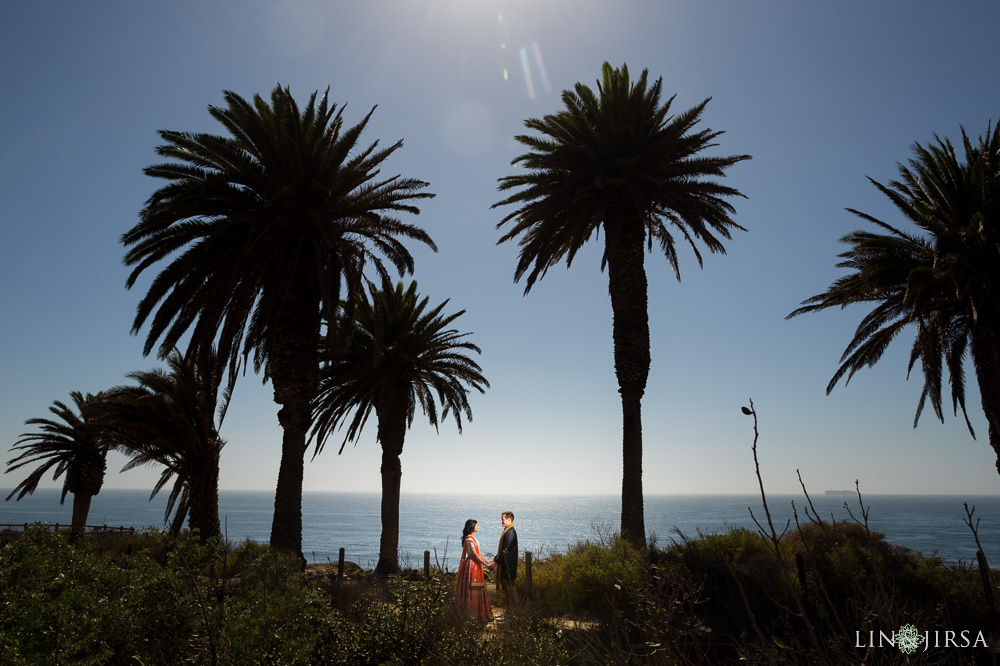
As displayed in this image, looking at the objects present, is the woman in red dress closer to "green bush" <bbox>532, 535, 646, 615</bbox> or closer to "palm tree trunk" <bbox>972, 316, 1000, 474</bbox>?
"green bush" <bbox>532, 535, 646, 615</bbox>

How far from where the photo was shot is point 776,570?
11484 millimetres

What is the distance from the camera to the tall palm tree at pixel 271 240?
1395 centimetres

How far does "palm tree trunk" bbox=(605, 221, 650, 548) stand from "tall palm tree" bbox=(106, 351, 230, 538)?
1285cm

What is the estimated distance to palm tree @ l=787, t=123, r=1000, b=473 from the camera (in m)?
15.1

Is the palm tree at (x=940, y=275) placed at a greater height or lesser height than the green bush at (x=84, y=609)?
greater

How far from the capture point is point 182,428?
19.7m

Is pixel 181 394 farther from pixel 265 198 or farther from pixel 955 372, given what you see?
pixel 955 372

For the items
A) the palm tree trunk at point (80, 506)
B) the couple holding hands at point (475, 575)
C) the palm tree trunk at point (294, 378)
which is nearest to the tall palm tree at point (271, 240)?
the palm tree trunk at point (294, 378)

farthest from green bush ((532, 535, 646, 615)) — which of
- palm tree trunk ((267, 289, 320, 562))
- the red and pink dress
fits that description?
palm tree trunk ((267, 289, 320, 562))

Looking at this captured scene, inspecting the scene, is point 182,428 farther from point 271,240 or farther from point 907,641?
point 907,641

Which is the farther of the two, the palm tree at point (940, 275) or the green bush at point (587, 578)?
the palm tree at point (940, 275)

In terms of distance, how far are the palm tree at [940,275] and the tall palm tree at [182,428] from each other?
20.2 metres

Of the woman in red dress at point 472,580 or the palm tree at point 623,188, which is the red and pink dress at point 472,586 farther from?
the palm tree at point 623,188

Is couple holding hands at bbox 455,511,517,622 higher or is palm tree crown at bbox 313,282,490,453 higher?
palm tree crown at bbox 313,282,490,453
